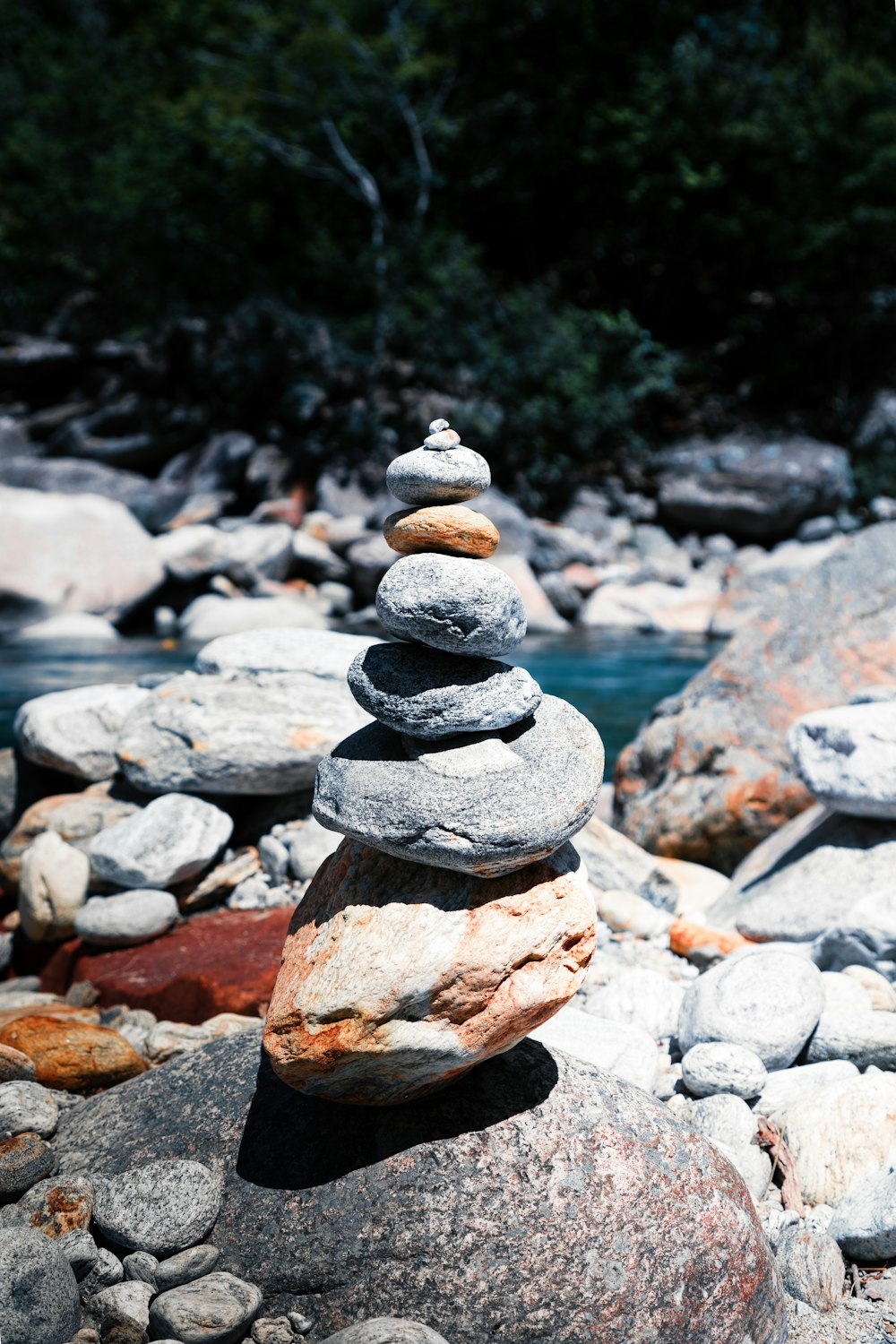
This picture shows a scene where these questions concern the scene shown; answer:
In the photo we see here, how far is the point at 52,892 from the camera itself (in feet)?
16.2

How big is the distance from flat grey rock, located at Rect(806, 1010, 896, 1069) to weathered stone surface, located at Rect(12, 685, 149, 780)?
3.89 m

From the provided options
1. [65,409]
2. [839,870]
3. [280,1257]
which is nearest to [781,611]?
[839,870]

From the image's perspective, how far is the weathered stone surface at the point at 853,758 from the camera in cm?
468

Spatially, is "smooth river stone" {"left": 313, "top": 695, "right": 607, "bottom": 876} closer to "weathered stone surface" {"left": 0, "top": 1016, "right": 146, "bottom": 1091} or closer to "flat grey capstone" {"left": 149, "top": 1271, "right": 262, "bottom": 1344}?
"flat grey capstone" {"left": 149, "top": 1271, "right": 262, "bottom": 1344}

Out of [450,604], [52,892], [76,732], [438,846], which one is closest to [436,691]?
[450,604]

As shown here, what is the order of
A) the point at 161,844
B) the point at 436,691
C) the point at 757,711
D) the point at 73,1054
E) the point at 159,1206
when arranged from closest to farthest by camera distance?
the point at 159,1206
the point at 436,691
the point at 73,1054
the point at 161,844
the point at 757,711

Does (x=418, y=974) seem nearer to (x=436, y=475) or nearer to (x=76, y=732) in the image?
(x=436, y=475)

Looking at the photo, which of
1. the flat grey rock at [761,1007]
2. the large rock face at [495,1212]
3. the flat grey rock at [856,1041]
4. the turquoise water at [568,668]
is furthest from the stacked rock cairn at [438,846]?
the turquoise water at [568,668]

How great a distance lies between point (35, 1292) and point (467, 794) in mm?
1492

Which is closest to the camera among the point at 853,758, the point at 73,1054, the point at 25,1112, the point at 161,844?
the point at 25,1112

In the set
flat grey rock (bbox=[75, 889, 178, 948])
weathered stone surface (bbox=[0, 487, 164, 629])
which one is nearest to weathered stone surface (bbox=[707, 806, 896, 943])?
flat grey rock (bbox=[75, 889, 178, 948])

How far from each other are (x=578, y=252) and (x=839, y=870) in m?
22.0

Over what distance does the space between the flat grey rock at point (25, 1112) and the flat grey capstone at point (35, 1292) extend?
1.87 feet

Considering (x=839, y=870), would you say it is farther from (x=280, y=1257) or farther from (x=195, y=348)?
(x=195, y=348)
